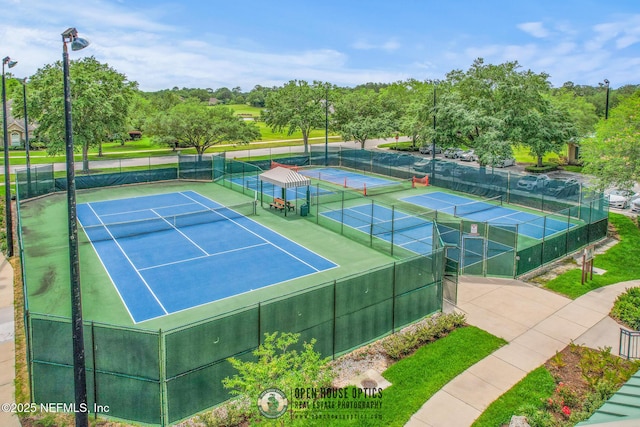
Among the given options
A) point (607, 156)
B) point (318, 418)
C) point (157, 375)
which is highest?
point (607, 156)

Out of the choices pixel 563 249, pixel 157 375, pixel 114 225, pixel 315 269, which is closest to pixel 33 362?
pixel 157 375

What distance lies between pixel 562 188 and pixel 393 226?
13507 mm

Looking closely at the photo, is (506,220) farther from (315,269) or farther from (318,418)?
(318,418)

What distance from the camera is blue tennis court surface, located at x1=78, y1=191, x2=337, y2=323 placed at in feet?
56.7

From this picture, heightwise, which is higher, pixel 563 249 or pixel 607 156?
pixel 607 156

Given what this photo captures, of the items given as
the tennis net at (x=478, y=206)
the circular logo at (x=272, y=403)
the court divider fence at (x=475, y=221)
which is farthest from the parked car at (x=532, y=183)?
the circular logo at (x=272, y=403)

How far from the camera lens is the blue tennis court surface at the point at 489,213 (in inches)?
1025

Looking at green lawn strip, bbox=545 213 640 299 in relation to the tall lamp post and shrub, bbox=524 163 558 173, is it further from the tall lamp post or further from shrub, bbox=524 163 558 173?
shrub, bbox=524 163 558 173

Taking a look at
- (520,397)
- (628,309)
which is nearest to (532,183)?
(628,309)

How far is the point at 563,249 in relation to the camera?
21703mm

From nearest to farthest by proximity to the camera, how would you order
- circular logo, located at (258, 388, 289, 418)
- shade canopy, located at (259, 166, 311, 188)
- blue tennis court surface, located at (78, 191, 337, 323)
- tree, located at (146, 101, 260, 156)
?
circular logo, located at (258, 388, 289, 418), blue tennis court surface, located at (78, 191, 337, 323), shade canopy, located at (259, 166, 311, 188), tree, located at (146, 101, 260, 156)

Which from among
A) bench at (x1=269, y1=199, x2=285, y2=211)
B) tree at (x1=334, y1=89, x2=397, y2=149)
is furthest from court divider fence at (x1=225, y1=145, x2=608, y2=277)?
tree at (x1=334, y1=89, x2=397, y2=149)

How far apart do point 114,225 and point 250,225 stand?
23.7 ft

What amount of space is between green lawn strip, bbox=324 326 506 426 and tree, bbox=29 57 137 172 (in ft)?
121
